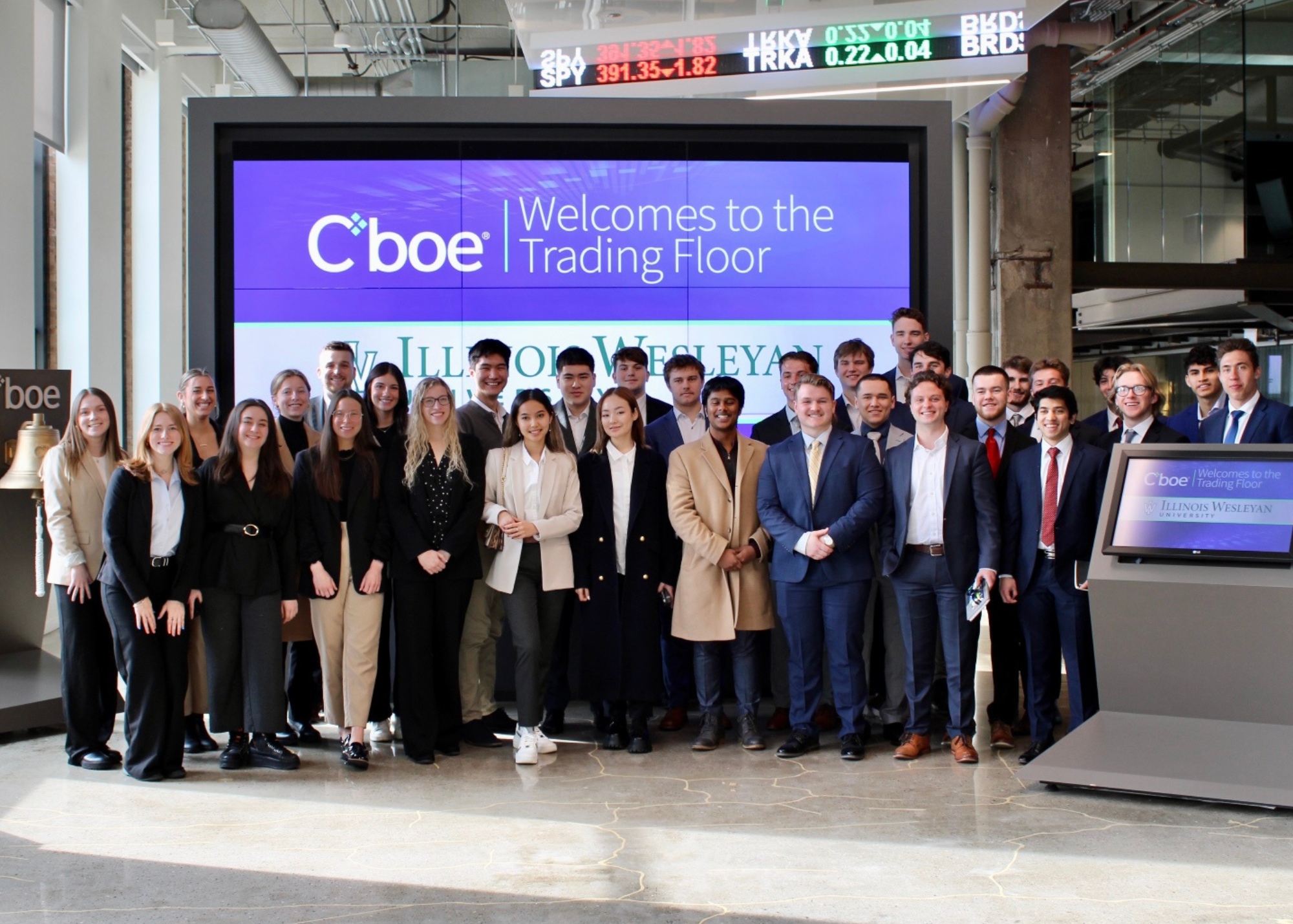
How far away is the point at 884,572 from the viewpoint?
16.3ft

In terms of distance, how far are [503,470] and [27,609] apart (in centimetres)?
266

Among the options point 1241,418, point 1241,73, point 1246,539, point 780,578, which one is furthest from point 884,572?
point 1241,73

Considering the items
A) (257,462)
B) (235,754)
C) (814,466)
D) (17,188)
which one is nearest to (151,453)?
(257,462)

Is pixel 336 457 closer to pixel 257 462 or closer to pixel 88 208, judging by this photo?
pixel 257 462

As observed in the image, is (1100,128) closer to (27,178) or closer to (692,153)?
(692,153)

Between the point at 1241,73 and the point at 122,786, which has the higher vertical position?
the point at 1241,73

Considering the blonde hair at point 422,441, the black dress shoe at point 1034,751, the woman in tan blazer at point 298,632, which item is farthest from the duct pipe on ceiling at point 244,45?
the black dress shoe at point 1034,751

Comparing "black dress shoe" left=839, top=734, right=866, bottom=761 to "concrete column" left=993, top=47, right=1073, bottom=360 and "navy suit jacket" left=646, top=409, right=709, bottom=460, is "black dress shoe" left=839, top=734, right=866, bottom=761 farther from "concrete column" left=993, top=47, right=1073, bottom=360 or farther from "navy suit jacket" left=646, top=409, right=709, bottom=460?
"concrete column" left=993, top=47, right=1073, bottom=360

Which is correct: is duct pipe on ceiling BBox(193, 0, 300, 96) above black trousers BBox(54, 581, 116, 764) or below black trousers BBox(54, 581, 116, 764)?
above

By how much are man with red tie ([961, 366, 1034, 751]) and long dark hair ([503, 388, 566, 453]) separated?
178cm

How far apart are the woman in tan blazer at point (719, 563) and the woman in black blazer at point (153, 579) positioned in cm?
196

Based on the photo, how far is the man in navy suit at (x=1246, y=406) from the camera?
507 cm

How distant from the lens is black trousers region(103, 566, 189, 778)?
Answer: 4.52 meters

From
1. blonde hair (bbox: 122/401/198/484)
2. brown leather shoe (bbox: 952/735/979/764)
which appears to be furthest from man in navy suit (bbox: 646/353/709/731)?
blonde hair (bbox: 122/401/198/484)
